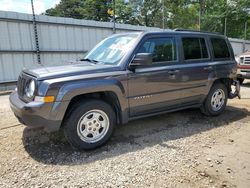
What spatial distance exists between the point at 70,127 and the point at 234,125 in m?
3.51

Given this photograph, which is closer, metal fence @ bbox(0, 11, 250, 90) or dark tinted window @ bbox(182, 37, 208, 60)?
dark tinted window @ bbox(182, 37, 208, 60)

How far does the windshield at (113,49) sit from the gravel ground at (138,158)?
142cm

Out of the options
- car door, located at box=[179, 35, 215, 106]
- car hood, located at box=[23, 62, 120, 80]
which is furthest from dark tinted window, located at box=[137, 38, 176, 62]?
car hood, located at box=[23, 62, 120, 80]

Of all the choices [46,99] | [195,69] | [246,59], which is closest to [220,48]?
[195,69]

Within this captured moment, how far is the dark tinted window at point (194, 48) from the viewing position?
4.79 meters

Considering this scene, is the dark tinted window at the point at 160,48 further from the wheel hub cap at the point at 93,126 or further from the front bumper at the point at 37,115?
the front bumper at the point at 37,115

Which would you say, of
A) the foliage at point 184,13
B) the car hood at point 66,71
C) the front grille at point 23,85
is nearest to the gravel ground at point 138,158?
the front grille at point 23,85

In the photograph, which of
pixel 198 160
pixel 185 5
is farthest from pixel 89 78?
pixel 185 5

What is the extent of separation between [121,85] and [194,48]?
6.85ft

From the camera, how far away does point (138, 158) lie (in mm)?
3488

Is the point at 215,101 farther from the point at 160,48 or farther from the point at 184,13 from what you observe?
the point at 184,13

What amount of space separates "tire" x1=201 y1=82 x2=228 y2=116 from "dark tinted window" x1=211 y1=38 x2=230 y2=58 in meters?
0.69

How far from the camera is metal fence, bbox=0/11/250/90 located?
950 centimetres

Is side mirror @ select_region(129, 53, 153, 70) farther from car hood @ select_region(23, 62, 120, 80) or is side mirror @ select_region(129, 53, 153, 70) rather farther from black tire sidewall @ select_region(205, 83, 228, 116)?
black tire sidewall @ select_region(205, 83, 228, 116)
